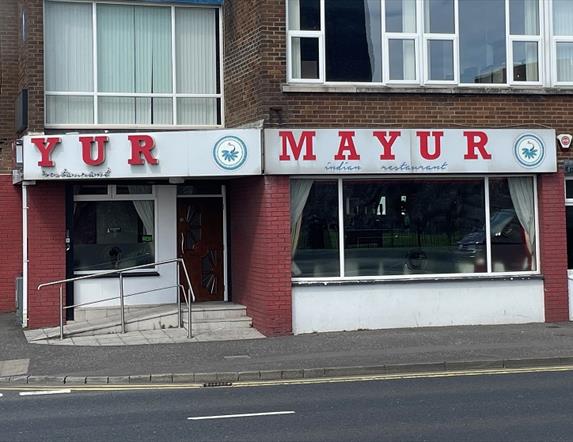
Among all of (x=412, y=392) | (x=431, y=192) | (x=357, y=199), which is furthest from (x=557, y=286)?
(x=412, y=392)

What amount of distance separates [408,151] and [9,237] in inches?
354

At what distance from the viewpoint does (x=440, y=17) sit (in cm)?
1441

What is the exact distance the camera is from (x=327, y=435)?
7.23 metres

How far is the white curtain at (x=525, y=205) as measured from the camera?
14.6m

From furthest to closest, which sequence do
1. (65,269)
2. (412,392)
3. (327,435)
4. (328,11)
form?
(65,269) < (328,11) < (412,392) < (327,435)

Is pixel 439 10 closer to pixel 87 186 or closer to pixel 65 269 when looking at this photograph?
pixel 87 186

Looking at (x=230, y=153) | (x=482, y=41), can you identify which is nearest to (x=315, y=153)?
(x=230, y=153)

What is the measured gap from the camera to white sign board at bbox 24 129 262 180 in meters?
13.4

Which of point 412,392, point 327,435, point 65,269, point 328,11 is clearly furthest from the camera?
point 65,269

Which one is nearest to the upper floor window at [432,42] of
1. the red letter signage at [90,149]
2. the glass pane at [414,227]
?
the glass pane at [414,227]

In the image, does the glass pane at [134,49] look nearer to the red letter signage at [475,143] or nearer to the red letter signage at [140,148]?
the red letter signage at [140,148]

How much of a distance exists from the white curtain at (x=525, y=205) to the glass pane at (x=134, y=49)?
685cm

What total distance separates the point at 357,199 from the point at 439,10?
376 centimetres

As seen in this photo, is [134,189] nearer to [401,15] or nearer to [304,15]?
[304,15]
